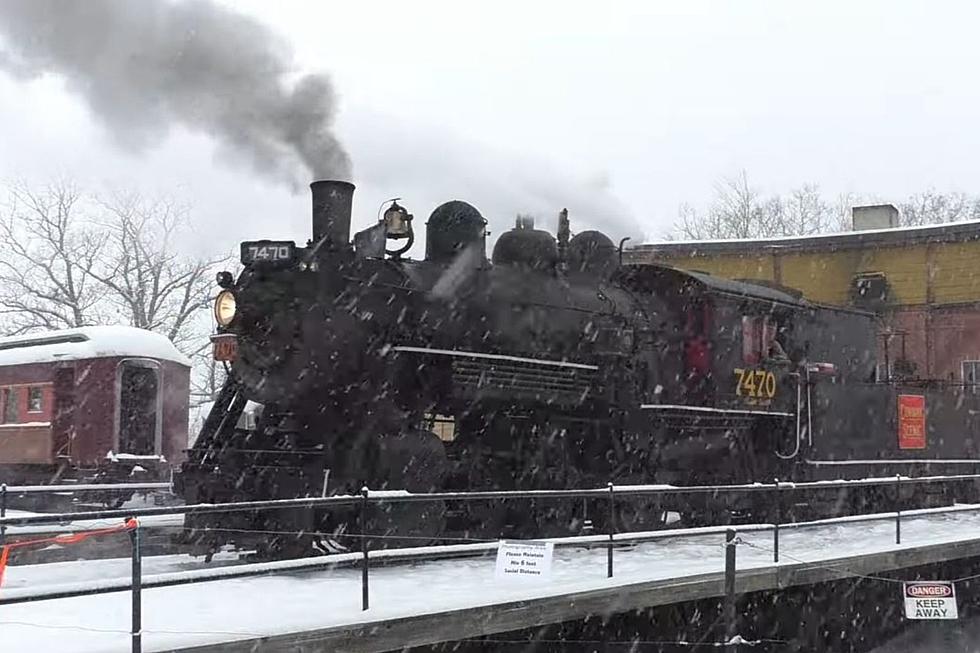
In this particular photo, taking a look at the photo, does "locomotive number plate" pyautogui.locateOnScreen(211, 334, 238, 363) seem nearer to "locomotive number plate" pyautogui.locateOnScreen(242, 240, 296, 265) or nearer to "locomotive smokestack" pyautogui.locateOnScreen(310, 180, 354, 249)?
"locomotive number plate" pyautogui.locateOnScreen(242, 240, 296, 265)

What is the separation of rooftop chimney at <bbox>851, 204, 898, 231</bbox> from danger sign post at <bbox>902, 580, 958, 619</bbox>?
61.4 ft

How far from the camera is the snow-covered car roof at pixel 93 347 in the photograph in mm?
19562

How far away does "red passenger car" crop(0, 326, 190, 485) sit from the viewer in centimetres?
1911

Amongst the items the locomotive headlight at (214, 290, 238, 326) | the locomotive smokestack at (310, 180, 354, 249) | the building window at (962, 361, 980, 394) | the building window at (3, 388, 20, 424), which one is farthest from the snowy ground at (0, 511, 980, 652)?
the building window at (962, 361, 980, 394)

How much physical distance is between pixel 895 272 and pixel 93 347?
17.5 metres

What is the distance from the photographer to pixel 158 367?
20203 millimetres

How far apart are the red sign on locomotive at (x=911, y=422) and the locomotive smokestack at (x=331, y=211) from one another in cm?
881

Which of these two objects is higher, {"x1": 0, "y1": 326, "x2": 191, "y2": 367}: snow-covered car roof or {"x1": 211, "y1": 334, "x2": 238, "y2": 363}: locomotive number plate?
{"x1": 0, "y1": 326, "x2": 191, "y2": 367}: snow-covered car roof

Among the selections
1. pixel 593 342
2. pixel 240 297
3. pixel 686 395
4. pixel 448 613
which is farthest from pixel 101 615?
pixel 686 395

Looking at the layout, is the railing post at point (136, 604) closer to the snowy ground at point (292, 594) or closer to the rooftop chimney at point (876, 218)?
the snowy ground at point (292, 594)

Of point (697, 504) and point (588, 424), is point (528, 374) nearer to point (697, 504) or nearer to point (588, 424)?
point (588, 424)

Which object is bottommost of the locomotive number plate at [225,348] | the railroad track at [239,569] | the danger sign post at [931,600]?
the danger sign post at [931,600]

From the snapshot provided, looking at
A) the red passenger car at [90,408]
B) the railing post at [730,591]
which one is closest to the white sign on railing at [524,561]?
the railing post at [730,591]

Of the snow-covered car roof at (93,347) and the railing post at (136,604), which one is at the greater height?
the snow-covered car roof at (93,347)
